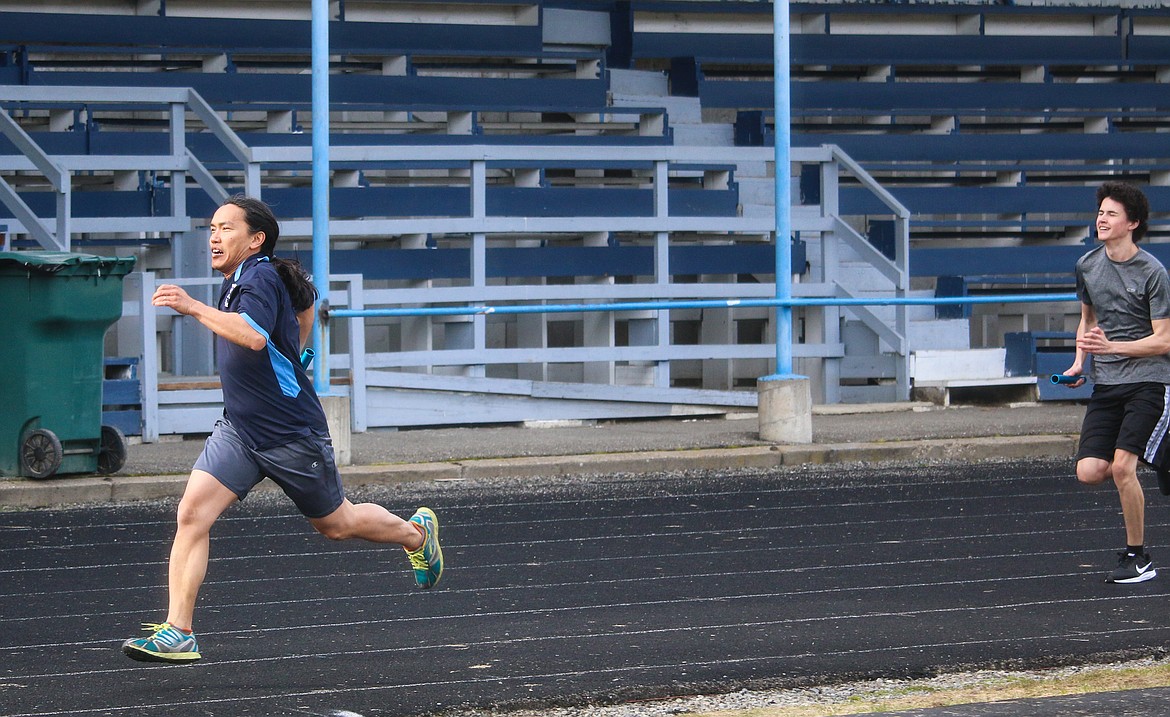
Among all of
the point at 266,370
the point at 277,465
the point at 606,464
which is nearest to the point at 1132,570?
the point at 277,465

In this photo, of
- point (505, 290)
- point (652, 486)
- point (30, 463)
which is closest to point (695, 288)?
point (505, 290)

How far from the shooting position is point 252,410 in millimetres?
5941

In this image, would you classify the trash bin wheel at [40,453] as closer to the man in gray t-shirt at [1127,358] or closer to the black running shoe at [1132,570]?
the man in gray t-shirt at [1127,358]

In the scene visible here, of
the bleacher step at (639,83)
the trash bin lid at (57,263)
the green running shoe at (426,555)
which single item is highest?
the bleacher step at (639,83)

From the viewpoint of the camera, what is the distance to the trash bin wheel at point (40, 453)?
10.6 meters

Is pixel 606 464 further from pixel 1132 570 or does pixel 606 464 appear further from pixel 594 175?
pixel 594 175

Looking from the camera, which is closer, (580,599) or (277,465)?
(277,465)

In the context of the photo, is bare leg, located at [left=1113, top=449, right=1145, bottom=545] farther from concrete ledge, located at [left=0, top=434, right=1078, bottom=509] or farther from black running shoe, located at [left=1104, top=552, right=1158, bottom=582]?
concrete ledge, located at [left=0, top=434, right=1078, bottom=509]

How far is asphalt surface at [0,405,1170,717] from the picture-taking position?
580 centimetres

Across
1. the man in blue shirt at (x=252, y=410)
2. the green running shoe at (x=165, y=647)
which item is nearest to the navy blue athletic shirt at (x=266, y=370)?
the man in blue shirt at (x=252, y=410)

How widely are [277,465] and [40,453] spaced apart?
210 inches

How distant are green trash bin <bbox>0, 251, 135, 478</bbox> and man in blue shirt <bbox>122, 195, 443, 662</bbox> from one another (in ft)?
16.8

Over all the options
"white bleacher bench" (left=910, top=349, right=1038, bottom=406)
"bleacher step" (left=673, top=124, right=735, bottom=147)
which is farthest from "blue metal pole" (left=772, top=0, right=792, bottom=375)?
"bleacher step" (left=673, top=124, right=735, bottom=147)

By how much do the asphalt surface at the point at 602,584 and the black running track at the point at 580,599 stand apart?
21 mm
